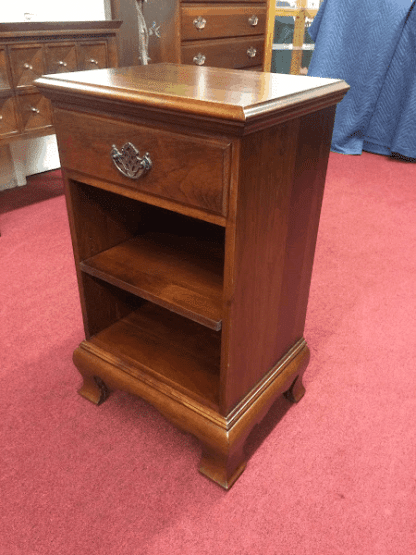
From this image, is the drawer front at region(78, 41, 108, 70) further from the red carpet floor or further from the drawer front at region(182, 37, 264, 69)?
the red carpet floor

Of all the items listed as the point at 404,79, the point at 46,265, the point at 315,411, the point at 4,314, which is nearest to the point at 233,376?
the point at 315,411

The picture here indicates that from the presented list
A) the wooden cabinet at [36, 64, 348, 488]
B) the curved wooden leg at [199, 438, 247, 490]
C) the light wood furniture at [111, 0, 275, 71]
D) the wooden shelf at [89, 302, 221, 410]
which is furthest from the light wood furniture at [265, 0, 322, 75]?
the curved wooden leg at [199, 438, 247, 490]

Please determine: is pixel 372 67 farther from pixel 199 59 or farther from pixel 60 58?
pixel 60 58

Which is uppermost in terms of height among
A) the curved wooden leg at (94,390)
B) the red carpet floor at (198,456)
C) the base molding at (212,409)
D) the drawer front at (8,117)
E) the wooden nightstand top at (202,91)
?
the wooden nightstand top at (202,91)

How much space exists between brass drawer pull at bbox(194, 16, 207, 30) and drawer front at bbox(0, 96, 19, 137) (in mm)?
882

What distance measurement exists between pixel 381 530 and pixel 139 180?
80 cm

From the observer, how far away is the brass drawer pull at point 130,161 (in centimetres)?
79

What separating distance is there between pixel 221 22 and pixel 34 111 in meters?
1.00

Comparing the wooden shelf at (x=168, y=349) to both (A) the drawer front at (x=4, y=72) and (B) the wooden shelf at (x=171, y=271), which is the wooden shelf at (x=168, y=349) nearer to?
(B) the wooden shelf at (x=171, y=271)

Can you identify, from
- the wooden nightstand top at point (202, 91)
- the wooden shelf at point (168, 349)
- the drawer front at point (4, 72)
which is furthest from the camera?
the drawer front at point (4, 72)

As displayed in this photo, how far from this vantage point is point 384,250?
1986mm

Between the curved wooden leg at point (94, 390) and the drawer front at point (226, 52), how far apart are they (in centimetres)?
161

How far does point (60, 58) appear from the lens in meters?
2.03

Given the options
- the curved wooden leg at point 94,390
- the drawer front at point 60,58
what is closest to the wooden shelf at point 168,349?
the curved wooden leg at point 94,390
